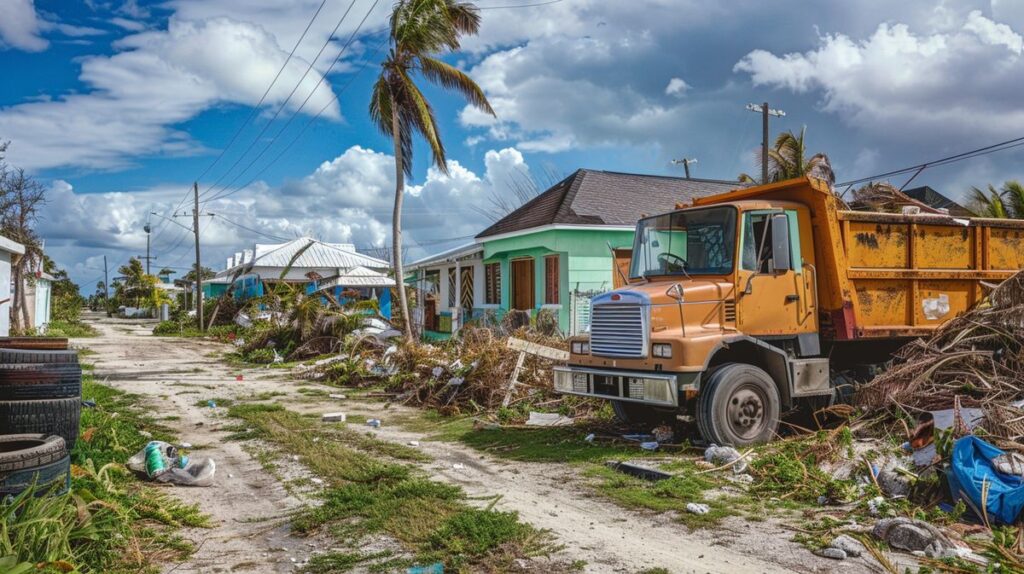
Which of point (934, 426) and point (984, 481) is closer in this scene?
point (984, 481)

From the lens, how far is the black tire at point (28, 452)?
498 cm

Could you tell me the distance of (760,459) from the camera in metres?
7.52

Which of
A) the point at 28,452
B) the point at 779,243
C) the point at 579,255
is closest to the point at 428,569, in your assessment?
the point at 28,452

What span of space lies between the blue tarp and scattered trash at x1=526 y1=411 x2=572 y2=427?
535 cm

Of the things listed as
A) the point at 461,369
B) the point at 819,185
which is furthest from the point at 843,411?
the point at 461,369

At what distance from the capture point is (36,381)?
6.70 m

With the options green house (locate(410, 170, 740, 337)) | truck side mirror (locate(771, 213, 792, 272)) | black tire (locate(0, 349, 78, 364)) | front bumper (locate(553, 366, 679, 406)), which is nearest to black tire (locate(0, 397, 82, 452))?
black tire (locate(0, 349, 78, 364))

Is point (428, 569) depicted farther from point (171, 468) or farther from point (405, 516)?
point (171, 468)

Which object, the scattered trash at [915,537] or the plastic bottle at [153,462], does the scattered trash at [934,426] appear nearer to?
the scattered trash at [915,537]

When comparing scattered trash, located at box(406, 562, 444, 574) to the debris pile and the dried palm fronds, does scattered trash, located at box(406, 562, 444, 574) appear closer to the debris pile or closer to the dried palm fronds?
the debris pile

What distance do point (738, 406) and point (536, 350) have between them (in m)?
4.21

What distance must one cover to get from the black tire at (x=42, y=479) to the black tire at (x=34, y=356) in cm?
177

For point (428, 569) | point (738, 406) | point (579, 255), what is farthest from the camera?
point (579, 255)

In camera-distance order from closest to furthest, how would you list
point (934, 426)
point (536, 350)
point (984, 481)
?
point (984, 481)
point (934, 426)
point (536, 350)
